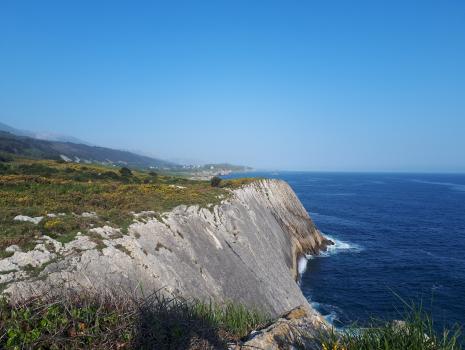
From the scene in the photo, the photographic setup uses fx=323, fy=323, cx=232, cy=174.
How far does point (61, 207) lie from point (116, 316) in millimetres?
18829

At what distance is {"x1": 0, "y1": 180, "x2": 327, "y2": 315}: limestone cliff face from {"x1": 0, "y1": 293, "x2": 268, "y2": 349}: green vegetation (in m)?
0.72

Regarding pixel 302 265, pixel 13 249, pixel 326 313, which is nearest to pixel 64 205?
pixel 13 249

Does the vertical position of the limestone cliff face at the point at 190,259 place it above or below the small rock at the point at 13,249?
below

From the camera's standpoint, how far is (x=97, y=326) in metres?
6.07

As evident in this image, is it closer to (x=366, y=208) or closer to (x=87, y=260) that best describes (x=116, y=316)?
(x=87, y=260)

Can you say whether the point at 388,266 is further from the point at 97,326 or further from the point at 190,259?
the point at 97,326

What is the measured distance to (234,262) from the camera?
94.4ft

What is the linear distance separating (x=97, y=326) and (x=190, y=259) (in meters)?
17.9

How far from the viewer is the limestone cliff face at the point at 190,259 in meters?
14.8

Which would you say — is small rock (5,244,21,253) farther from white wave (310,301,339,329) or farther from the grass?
white wave (310,301,339,329)

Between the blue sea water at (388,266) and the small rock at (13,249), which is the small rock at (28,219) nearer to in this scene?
the small rock at (13,249)

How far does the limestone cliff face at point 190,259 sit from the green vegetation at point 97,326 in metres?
0.72

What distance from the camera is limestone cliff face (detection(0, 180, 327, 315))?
48.4 ft

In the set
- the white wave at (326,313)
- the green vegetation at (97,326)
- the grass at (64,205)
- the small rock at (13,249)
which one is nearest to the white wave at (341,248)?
the white wave at (326,313)
